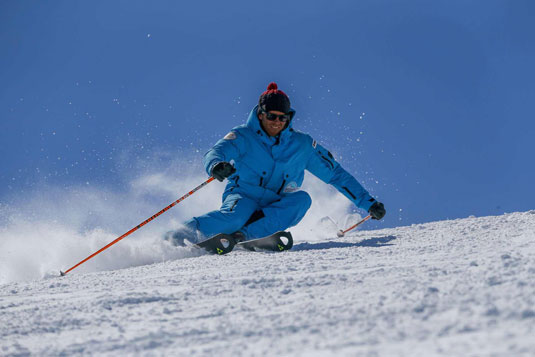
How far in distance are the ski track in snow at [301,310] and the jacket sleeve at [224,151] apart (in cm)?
192

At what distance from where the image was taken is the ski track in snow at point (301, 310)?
1.52 metres

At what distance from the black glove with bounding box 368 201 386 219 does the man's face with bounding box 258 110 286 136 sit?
1.31 m

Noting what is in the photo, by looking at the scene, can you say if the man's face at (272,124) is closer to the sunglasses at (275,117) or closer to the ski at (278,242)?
the sunglasses at (275,117)

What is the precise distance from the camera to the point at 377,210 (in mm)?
5562

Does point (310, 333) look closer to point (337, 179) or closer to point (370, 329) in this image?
point (370, 329)

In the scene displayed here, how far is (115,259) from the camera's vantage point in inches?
181

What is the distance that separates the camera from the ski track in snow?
1.52m

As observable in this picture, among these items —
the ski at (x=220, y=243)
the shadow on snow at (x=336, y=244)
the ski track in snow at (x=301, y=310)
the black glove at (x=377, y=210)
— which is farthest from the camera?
the black glove at (x=377, y=210)

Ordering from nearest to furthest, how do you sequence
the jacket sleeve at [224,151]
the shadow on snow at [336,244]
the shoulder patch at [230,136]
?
the shadow on snow at [336,244], the jacket sleeve at [224,151], the shoulder patch at [230,136]

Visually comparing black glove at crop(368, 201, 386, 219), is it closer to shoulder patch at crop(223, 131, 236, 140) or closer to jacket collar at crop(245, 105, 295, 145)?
jacket collar at crop(245, 105, 295, 145)

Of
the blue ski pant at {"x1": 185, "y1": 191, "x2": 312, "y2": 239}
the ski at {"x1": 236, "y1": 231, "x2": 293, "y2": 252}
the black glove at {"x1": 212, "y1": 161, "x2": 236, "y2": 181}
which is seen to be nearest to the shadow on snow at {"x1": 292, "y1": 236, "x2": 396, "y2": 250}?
the ski at {"x1": 236, "y1": 231, "x2": 293, "y2": 252}

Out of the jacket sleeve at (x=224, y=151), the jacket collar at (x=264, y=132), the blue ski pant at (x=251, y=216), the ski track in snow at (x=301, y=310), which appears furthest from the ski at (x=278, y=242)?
the ski track in snow at (x=301, y=310)

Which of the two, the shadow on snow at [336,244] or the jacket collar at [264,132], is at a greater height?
the jacket collar at [264,132]

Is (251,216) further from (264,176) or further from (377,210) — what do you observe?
(377,210)
